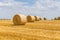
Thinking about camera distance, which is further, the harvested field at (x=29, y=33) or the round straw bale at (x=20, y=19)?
the round straw bale at (x=20, y=19)

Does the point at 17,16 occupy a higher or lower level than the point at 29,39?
higher

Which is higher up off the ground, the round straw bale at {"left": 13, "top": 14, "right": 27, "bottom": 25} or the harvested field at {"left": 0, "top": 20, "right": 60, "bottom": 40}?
the round straw bale at {"left": 13, "top": 14, "right": 27, "bottom": 25}

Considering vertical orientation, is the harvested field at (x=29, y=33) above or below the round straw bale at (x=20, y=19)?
below

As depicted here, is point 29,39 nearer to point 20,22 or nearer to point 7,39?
point 7,39

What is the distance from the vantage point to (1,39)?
8375 mm

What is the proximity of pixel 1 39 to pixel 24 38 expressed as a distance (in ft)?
4.30

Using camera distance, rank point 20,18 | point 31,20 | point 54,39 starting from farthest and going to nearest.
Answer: point 31,20
point 20,18
point 54,39

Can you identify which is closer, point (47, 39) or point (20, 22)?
point (47, 39)

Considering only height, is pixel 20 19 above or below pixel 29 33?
above

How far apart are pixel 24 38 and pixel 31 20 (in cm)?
1581

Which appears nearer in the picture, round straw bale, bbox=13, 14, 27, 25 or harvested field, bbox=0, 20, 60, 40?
Answer: harvested field, bbox=0, 20, 60, 40

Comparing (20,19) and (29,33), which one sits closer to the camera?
(29,33)

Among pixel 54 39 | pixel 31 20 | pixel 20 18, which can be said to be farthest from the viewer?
pixel 31 20

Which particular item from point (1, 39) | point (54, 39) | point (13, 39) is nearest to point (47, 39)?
point (54, 39)
